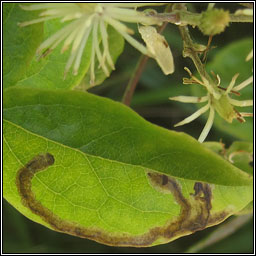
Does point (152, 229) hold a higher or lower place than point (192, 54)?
lower

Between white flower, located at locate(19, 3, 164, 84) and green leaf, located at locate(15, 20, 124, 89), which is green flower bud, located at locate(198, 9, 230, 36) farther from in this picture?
green leaf, located at locate(15, 20, 124, 89)

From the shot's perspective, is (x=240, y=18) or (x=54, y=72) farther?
(x=54, y=72)

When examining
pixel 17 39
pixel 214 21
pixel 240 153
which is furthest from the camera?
pixel 240 153

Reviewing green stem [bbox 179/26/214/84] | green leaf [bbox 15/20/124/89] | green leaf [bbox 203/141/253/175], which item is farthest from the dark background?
green stem [bbox 179/26/214/84]

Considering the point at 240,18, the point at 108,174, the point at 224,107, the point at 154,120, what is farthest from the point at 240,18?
the point at 154,120

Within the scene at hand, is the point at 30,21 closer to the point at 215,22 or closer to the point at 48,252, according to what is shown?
the point at 215,22

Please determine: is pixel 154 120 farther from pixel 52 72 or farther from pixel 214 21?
pixel 214 21
